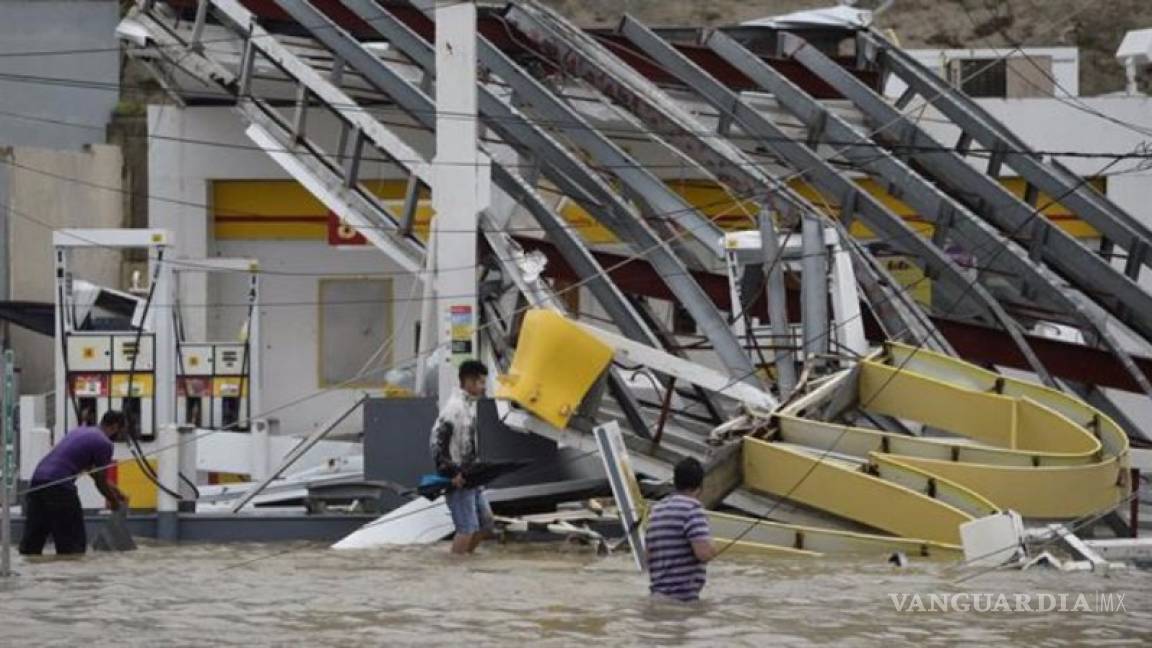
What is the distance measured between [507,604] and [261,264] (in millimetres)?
19041

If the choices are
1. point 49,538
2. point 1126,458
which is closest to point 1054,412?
point 1126,458

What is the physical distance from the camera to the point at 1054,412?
891 inches

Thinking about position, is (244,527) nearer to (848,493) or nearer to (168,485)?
(168,485)

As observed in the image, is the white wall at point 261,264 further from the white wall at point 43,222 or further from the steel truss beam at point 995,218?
the steel truss beam at point 995,218

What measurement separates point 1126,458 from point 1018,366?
5138mm

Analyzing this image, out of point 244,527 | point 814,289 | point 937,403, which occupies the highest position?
point 814,289

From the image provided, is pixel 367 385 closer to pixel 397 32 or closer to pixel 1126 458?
pixel 397 32

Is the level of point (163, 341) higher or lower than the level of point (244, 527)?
higher

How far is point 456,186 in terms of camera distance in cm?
2472

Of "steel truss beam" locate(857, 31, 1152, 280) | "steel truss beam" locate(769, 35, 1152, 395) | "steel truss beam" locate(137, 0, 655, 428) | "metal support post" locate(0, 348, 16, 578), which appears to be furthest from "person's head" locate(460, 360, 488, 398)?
"steel truss beam" locate(857, 31, 1152, 280)

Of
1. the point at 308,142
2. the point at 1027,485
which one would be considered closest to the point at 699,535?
the point at 1027,485

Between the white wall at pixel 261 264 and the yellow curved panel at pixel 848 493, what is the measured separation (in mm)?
13211

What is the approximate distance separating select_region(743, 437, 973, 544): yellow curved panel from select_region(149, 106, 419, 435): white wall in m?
13.2

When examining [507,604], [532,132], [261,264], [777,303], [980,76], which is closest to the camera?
[507,604]
